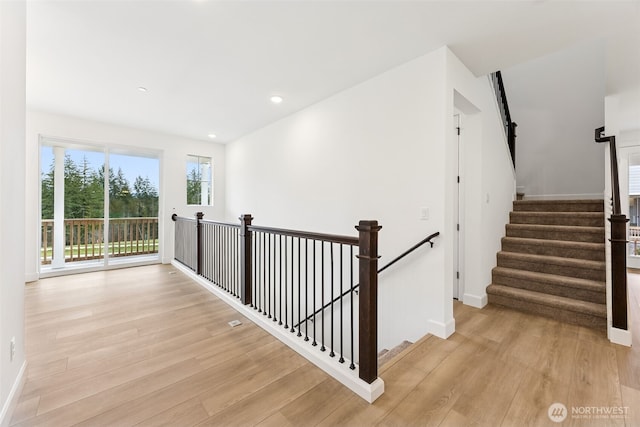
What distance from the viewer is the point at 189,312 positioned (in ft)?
9.66

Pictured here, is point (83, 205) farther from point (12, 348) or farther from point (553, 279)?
point (553, 279)

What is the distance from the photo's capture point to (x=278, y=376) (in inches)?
73.0

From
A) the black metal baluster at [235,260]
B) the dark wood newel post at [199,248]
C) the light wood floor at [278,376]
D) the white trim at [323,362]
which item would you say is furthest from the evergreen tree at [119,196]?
the white trim at [323,362]

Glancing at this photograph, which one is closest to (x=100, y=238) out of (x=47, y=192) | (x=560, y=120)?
(x=47, y=192)

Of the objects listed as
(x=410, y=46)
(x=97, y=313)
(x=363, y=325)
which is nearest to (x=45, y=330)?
(x=97, y=313)

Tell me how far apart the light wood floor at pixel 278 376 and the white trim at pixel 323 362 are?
5 centimetres

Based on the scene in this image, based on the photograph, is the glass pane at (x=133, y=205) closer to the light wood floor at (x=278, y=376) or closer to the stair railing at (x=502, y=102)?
the light wood floor at (x=278, y=376)

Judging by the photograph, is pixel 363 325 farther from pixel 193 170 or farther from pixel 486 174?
pixel 193 170

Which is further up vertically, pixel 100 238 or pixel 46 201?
pixel 46 201

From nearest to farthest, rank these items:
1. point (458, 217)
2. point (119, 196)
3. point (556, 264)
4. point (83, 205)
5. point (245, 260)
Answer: point (245, 260) → point (556, 264) → point (458, 217) → point (83, 205) → point (119, 196)

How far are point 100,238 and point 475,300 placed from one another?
6.23 m

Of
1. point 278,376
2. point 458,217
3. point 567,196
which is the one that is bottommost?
point 278,376

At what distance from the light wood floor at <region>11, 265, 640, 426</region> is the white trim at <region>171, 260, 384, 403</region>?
0.15 ft

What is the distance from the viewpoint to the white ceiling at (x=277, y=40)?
202 centimetres
